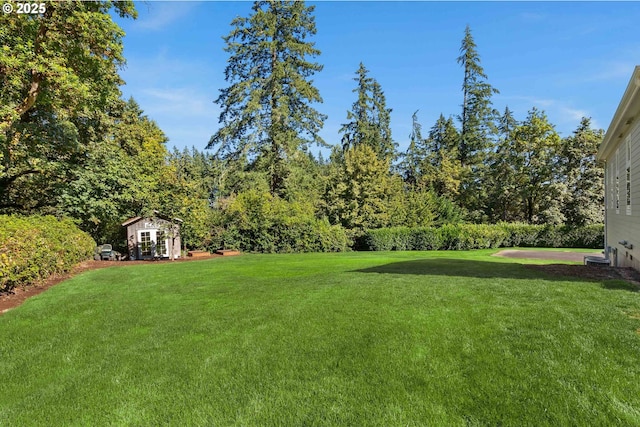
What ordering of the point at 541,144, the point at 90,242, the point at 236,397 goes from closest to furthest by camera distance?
the point at 236,397 < the point at 90,242 < the point at 541,144

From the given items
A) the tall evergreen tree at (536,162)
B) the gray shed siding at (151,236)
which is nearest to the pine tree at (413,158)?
the tall evergreen tree at (536,162)

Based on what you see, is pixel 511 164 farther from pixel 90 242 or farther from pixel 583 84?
pixel 90 242

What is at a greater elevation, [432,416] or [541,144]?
[541,144]

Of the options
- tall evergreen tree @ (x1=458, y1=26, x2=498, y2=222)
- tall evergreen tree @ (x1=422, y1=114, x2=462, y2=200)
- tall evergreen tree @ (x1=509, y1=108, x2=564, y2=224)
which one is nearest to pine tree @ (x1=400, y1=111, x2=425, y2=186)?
tall evergreen tree @ (x1=422, y1=114, x2=462, y2=200)

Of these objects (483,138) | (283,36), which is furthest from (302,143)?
(483,138)

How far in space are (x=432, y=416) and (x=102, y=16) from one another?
42.8ft

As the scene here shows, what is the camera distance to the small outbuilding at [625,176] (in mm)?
7605

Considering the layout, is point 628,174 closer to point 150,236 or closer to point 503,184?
point 150,236

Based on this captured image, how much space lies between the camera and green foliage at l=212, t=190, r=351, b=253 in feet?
67.4

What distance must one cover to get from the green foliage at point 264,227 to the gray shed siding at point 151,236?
2634 mm

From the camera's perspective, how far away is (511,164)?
29.9 metres

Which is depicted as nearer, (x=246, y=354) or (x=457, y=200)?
(x=246, y=354)

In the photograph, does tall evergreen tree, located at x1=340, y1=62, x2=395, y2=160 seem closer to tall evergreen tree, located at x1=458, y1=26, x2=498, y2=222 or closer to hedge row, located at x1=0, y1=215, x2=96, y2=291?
tall evergreen tree, located at x1=458, y1=26, x2=498, y2=222

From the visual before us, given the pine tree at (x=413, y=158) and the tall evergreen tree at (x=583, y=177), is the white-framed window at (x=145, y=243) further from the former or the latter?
the pine tree at (x=413, y=158)
